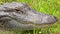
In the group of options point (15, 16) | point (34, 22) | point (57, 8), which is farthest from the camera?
point (57, 8)

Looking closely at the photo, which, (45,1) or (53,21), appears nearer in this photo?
(53,21)

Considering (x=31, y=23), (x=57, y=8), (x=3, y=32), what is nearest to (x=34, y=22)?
(x=31, y=23)

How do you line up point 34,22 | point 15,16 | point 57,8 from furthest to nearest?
point 57,8, point 15,16, point 34,22

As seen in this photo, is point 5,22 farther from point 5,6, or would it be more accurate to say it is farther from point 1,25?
point 5,6

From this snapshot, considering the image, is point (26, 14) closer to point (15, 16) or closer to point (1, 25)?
point (15, 16)

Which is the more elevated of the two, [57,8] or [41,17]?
[41,17]

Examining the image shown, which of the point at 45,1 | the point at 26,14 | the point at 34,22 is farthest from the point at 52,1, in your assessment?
the point at 34,22
